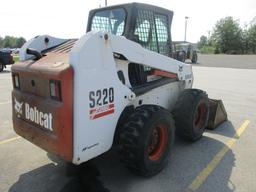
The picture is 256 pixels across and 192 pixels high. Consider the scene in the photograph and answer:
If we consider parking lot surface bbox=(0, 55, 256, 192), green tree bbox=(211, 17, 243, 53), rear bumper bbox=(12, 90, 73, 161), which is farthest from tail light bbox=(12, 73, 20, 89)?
green tree bbox=(211, 17, 243, 53)

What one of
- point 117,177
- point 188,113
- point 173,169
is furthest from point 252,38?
point 117,177

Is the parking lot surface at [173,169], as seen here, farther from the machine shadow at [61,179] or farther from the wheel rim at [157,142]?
the wheel rim at [157,142]

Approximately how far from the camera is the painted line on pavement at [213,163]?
3643 millimetres

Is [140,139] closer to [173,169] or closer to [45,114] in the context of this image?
[173,169]

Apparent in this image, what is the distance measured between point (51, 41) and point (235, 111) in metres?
5.49

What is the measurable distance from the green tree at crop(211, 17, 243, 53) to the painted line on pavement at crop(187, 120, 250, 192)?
2852 inches

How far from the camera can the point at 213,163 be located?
428cm

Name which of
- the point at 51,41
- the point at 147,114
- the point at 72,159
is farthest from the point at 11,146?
the point at 147,114

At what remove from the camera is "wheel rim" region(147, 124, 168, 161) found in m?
3.93

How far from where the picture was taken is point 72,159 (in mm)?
3059

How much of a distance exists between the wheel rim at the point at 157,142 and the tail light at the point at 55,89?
150 cm

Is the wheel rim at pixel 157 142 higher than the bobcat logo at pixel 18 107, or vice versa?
the bobcat logo at pixel 18 107

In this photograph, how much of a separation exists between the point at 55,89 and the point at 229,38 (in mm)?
78310

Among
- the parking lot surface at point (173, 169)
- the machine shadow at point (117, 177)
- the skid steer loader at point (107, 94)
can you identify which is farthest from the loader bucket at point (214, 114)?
Result: the machine shadow at point (117, 177)
